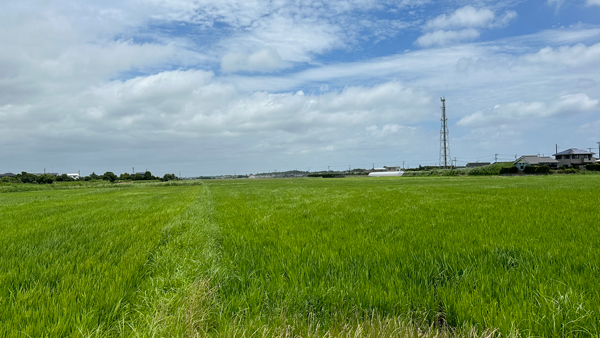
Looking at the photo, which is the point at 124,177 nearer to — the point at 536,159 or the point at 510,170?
the point at 510,170

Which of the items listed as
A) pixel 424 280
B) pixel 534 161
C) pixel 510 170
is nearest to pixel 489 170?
pixel 510 170

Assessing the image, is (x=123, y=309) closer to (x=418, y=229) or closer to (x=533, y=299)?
(x=533, y=299)

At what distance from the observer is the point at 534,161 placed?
82.0 meters

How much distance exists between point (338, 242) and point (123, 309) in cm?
342

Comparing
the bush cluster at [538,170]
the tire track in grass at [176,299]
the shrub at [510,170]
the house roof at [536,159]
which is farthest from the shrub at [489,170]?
the tire track in grass at [176,299]

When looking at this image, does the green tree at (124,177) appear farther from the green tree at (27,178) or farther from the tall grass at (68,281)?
the tall grass at (68,281)

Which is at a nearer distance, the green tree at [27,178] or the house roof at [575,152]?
the green tree at [27,178]

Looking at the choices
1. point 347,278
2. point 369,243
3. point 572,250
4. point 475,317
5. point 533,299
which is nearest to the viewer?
point 475,317

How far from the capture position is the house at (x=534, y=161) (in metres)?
80.2

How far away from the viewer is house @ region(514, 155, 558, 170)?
80.2 m

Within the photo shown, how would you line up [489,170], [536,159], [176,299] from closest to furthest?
[176,299], [489,170], [536,159]

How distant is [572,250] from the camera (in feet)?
13.8

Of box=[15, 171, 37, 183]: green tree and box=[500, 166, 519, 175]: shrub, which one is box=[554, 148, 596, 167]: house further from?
box=[15, 171, 37, 183]: green tree

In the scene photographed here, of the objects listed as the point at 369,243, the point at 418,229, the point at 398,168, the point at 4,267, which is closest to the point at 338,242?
the point at 369,243
